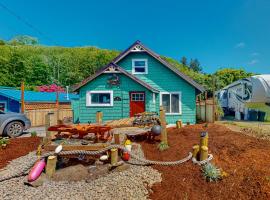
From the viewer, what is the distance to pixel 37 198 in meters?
5.21

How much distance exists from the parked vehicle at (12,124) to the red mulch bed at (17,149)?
2.47 meters

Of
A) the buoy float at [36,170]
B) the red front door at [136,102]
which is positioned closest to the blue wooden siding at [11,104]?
the red front door at [136,102]

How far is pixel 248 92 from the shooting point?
2006cm

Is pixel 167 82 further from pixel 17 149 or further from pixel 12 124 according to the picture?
pixel 17 149

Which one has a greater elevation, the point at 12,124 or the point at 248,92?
the point at 248,92

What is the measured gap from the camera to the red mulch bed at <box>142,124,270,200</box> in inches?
203

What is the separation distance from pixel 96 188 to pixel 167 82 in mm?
12603

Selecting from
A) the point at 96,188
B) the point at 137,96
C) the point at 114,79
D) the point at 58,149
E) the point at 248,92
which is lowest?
the point at 96,188

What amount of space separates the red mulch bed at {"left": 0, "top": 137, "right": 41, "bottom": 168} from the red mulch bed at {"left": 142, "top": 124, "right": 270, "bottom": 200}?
462 cm

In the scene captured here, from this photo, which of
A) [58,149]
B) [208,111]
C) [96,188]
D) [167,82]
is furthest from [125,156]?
[208,111]

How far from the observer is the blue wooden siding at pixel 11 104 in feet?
65.2

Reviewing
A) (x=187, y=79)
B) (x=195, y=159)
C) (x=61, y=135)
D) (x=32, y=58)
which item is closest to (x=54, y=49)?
(x=32, y=58)

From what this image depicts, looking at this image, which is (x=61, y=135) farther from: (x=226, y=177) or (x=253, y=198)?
(x=253, y=198)

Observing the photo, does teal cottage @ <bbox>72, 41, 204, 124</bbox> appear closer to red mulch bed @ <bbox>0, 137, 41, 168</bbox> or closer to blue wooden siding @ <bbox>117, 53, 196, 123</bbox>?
blue wooden siding @ <bbox>117, 53, 196, 123</bbox>
